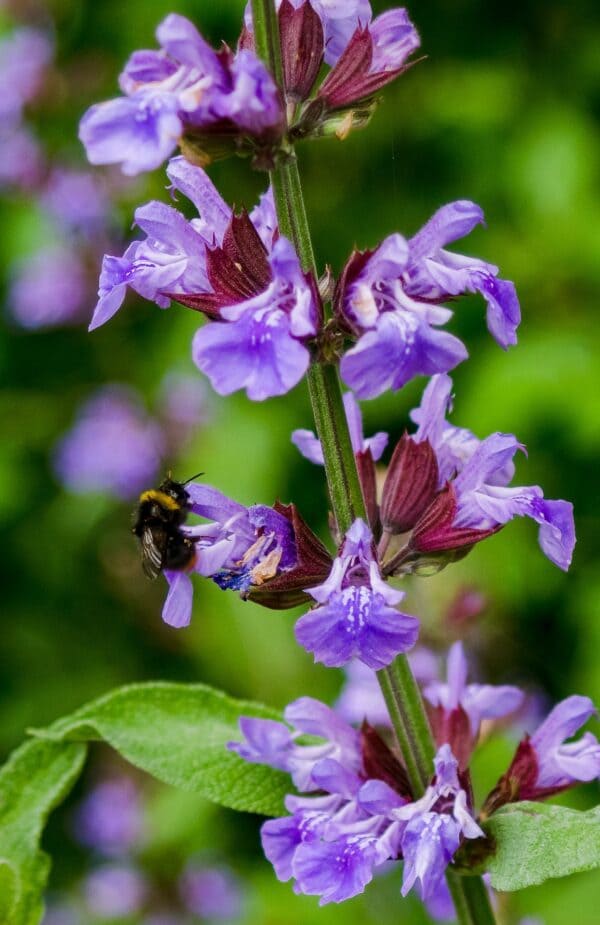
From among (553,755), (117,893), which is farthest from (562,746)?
(117,893)

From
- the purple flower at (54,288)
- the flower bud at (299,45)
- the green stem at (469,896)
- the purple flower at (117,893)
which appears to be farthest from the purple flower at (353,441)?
the purple flower at (54,288)

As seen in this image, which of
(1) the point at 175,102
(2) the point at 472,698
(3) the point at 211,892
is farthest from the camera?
(3) the point at 211,892

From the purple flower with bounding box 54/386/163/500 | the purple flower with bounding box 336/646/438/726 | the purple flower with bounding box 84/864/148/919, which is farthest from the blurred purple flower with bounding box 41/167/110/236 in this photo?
the purple flower with bounding box 336/646/438/726

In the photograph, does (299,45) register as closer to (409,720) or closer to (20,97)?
(409,720)

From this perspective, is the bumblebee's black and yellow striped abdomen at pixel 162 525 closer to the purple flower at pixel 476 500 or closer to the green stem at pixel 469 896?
the purple flower at pixel 476 500

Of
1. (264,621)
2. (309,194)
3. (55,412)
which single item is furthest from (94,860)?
(309,194)

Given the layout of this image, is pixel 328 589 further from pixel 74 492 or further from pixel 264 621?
pixel 74 492
